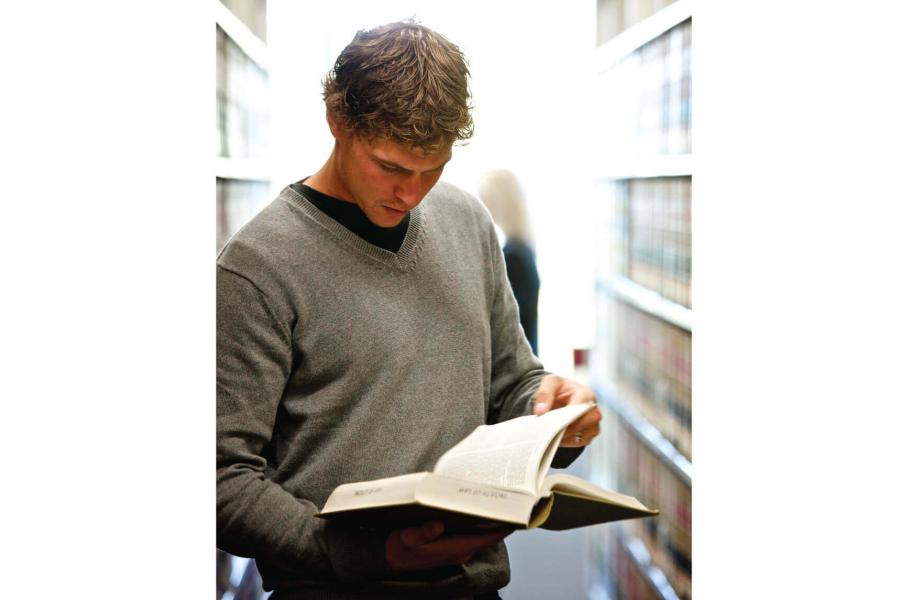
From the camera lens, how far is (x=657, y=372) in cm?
126

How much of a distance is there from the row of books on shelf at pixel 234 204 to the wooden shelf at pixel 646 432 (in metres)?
0.61

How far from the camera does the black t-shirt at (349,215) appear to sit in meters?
1.12

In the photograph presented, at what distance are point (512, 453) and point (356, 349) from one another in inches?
10.5

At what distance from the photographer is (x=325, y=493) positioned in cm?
108

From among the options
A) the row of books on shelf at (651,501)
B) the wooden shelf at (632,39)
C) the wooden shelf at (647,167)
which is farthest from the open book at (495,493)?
the wooden shelf at (632,39)

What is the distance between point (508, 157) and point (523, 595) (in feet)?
2.18

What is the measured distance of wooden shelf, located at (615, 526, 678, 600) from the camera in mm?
1201

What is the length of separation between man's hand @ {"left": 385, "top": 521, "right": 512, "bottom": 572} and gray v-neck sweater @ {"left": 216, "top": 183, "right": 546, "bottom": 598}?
3 cm

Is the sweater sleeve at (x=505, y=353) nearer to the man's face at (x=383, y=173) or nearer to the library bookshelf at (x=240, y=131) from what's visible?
the man's face at (x=383, y=173)

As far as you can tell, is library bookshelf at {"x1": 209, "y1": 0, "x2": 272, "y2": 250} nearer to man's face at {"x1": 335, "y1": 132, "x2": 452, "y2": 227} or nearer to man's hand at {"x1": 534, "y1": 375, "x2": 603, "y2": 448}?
man's face at {"x1": 335, "y1": 132, "x2": 452, "y2": 227}
